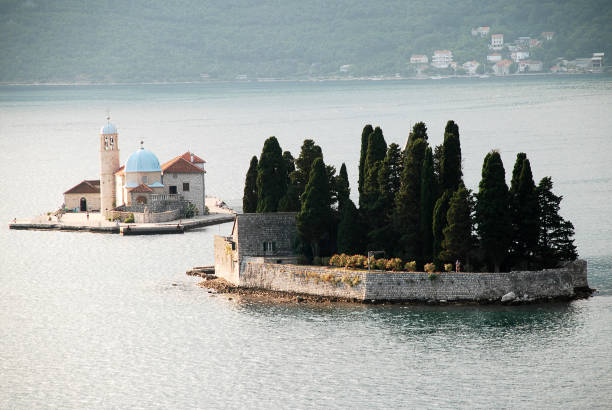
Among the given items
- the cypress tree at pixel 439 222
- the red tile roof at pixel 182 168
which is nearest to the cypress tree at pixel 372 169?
the cypress tree at pixel 439 222

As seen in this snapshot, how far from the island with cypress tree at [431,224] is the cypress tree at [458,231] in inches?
1.7

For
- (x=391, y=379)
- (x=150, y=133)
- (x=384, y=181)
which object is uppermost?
(x=150, y=133)

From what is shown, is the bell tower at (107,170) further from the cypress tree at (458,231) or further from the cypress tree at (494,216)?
the cypress tree at (494,216)

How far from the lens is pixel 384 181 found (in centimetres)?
6019

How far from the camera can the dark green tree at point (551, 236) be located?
2197 inches

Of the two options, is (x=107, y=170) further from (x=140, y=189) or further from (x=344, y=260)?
(x=344, y=260)

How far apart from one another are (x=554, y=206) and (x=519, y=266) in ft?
10.6

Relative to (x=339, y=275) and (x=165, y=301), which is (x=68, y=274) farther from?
(x=339, y=275)

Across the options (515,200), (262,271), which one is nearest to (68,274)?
(262,271)

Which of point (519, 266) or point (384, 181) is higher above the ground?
point (384, 181)

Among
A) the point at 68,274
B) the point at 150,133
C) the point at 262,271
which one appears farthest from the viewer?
the point at 150,133

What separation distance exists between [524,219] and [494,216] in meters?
1.55

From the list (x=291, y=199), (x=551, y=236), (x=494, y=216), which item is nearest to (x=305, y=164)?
(x=291, y=199)

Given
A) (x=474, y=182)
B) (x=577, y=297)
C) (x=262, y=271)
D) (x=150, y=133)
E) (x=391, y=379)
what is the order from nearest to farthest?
1. (x=391, y=379)
2. (x=577, y=297)
3. (x=262, y=271)
4. (x=474, y=182)
5. (x=150, y=133)
